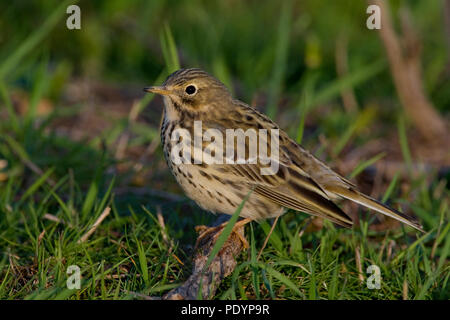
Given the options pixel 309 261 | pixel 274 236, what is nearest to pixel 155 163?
pixel 274 236

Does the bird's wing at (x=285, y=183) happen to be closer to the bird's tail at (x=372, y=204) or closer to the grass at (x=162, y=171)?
the bird's tail at (x=372, y=204)

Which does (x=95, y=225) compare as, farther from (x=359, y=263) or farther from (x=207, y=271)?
(x=359, y=263)

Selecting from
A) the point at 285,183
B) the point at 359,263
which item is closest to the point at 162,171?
the point at 285,183

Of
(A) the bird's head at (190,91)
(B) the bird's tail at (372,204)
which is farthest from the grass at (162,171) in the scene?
(A) the bird's head at (190,91)

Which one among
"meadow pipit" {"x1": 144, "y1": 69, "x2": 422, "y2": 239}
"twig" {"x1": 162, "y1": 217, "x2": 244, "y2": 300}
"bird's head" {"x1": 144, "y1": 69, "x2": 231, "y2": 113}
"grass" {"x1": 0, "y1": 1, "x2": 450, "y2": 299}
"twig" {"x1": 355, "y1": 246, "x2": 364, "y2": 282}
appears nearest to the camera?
"twig" {"x1": 162, "y1": 217, "x2": 244, "y2": 300}

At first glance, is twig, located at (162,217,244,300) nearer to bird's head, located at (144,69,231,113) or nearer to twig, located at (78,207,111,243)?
twig, located at (78,207,111,243)

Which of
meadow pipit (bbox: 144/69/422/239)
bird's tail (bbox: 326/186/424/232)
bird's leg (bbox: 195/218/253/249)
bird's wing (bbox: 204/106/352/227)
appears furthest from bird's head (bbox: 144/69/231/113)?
bird's tail (bbox: 326/186/424/232)
